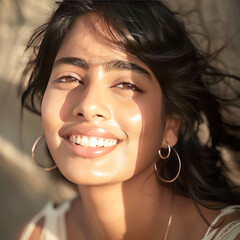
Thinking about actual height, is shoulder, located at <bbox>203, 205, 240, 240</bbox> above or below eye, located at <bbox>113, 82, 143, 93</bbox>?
below

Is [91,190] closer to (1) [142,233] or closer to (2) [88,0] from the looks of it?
(1) [142,233]

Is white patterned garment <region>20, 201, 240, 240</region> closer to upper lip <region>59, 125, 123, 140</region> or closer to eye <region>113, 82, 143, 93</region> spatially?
upper lip <region>59, 125, 123, 140</region>

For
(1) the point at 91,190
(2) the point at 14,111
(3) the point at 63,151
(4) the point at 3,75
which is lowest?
(2) the point at 14,111

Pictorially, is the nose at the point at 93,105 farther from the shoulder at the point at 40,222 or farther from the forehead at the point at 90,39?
the shoulder at the point at 40,222

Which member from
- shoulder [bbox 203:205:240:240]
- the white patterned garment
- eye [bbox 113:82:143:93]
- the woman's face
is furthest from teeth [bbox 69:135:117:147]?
the white patterned garment

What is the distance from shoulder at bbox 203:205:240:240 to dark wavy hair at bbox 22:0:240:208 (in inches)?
3.8

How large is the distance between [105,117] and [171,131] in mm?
361

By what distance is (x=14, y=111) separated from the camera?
3.29 metres

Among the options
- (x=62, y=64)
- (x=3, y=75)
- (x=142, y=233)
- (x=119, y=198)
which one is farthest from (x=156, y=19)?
(x=3, y=75)

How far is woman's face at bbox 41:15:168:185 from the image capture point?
1.52m

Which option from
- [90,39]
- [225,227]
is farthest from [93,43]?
[225,227]

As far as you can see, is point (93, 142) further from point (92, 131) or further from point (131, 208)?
point (131, 208)

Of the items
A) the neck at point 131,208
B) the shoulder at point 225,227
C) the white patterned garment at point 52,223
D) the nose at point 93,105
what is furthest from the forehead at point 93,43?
the white patterned garment at point 52,223

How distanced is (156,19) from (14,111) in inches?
76.4
